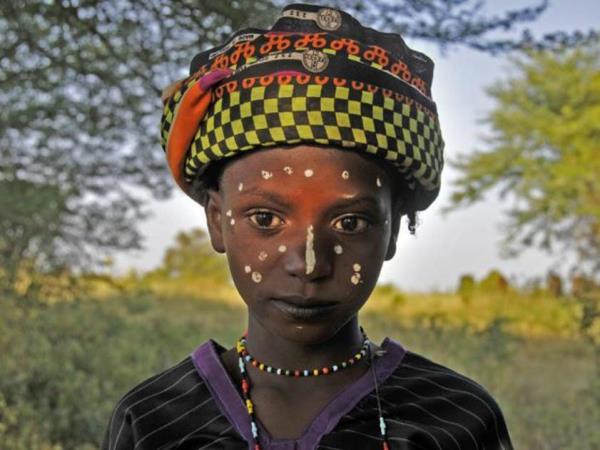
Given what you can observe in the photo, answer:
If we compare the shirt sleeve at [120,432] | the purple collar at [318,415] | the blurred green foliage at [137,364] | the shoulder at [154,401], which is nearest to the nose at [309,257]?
the purple collar at [318,415]

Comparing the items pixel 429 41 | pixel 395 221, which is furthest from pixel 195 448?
pixel 429 41

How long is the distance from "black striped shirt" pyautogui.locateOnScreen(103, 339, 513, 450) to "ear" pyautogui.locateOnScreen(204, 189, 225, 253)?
269 millimetres

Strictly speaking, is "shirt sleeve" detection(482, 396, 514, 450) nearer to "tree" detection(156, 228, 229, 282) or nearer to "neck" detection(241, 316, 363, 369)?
"neck" detection(241, 316, 363, 369)

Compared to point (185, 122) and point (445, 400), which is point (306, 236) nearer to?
point (185, 122)

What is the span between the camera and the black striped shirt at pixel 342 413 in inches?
69.9

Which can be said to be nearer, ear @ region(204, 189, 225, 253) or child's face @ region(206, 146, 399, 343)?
child's face @ region(206, 146, 399, 343)

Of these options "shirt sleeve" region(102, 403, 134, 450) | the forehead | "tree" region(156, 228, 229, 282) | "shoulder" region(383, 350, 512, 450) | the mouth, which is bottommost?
"shirt sleeve" region(102, 403, 134, 450)

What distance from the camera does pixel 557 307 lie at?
48.8 ft

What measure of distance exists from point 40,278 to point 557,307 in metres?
9.65

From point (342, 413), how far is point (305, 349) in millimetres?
157

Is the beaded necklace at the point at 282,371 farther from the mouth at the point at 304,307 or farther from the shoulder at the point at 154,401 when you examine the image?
the mouth at the point at 304,307

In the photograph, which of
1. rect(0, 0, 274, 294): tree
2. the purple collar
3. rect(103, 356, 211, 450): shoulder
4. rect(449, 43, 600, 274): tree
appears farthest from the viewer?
rect(449, 43, 600, 274): tree

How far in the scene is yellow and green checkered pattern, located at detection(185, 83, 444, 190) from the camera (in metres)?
1.71

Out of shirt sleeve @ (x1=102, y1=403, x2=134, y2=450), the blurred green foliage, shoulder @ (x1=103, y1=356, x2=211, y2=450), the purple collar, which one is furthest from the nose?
the blurred green foliage
